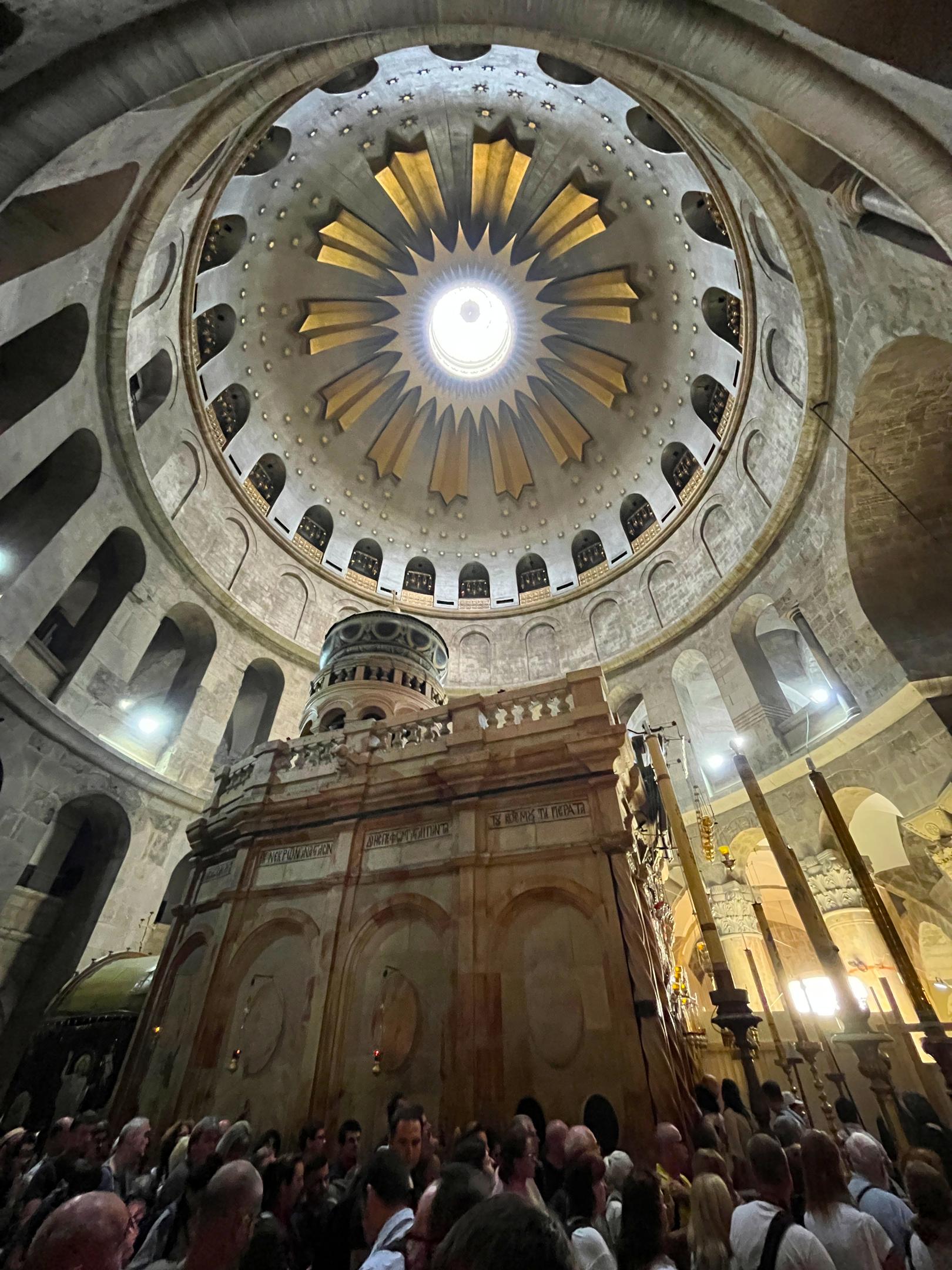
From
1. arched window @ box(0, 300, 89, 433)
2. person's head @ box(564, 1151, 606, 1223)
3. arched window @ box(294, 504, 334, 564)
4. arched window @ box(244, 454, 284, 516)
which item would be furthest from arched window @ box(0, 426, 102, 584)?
person's head @ box(564, 1151, 606, 1223)

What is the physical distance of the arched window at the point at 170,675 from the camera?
51.0ft

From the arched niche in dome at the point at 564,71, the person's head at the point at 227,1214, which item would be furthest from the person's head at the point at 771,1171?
the arched niche in dome at the point at 564,71

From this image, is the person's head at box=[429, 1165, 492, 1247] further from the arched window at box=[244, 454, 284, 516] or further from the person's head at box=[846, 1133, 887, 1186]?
the arched window at box=[244, 454, 284, 516]

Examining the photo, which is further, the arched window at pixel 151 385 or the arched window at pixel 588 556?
the arched window at pixel 588 556

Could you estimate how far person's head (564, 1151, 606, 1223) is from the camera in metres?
2.97

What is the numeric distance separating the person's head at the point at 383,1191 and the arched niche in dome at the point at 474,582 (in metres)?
22.7

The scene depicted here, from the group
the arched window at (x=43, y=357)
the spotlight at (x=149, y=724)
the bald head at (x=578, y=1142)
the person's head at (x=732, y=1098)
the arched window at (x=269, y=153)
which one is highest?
the arched window at (x=269, y=153)

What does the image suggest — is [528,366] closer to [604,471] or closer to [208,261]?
[604,471]

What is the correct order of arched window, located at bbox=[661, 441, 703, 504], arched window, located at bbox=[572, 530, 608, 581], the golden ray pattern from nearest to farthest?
1. arched window, located at bbox=[661, 441, 703, 504]
2. the golden ray pattern
3. arched window, located at bbox=[572, 530, 608, 581]

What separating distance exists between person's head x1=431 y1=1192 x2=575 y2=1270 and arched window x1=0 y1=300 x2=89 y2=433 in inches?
614

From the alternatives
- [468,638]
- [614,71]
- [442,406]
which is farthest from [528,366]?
[614,71]

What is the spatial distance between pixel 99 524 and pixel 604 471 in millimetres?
18836

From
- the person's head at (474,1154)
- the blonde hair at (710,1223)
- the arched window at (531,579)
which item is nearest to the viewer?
the blonde hair at (710,1223)

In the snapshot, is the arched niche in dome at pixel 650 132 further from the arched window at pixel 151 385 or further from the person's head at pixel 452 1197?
the person's head at pixel 452 1197
